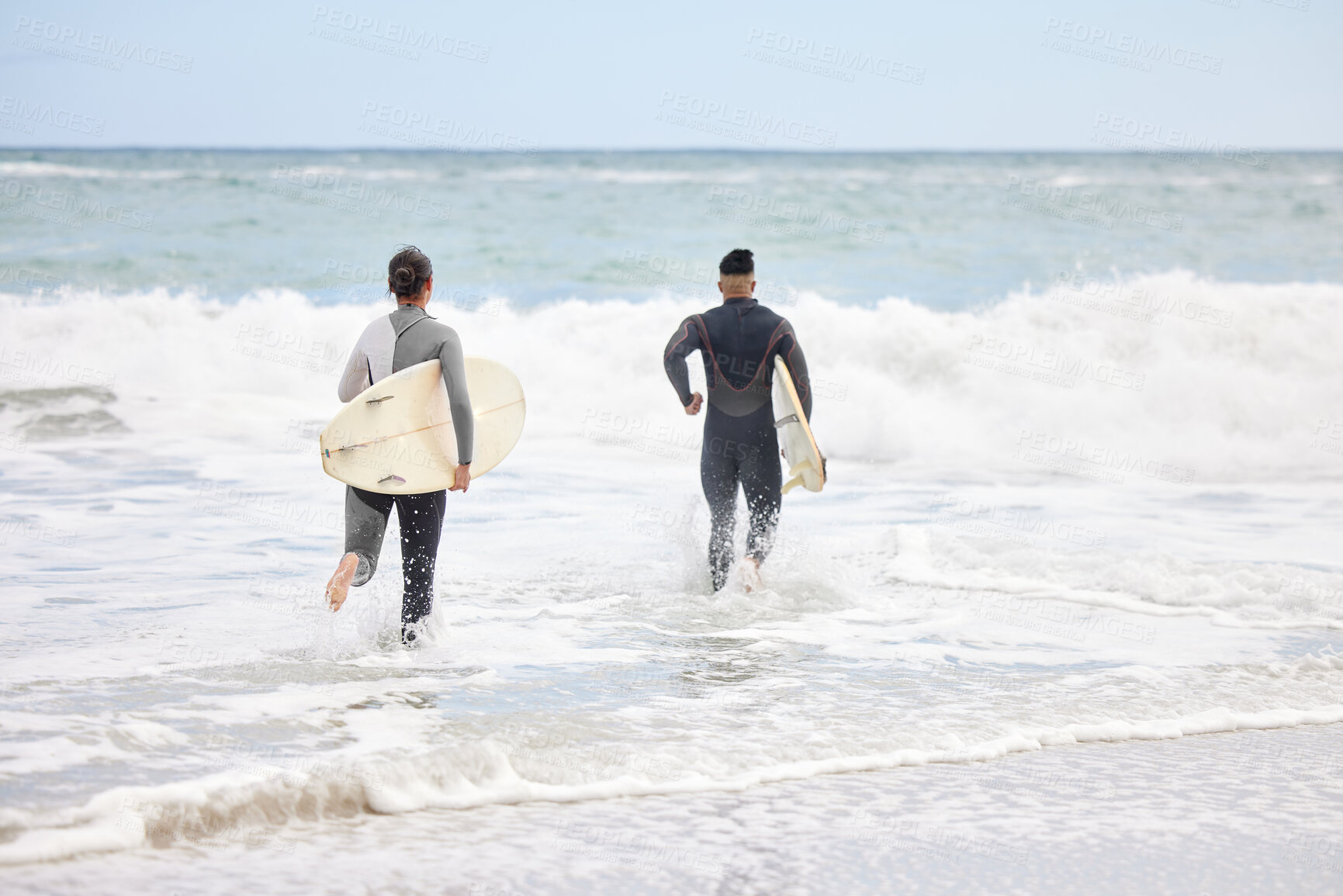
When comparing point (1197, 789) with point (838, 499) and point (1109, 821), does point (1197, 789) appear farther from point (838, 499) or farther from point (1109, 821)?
point (838, 499)

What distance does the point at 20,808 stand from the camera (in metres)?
3.19

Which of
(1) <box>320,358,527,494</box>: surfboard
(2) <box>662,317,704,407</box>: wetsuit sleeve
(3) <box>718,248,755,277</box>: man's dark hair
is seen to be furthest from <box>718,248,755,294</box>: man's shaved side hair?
(1) <box>320,358,527,494</box>: surfboard

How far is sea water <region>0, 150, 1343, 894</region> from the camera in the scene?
3.41 metres

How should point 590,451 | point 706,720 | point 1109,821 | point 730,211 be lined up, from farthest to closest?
point 730,211, point 590,451, point 706,720, point 1109,821

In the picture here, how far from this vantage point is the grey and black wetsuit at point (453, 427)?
183 inches

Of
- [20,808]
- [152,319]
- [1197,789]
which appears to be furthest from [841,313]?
[20,808]

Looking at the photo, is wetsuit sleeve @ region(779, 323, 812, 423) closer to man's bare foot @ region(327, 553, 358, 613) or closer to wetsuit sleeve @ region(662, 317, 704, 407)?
wetsuit sleeve @ region(662, 317, 704, 407)

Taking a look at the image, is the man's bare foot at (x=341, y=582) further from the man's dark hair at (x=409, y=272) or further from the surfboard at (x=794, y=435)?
the surfboard at (x=794, y=435)

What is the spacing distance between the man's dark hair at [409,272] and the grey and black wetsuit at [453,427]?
79mm

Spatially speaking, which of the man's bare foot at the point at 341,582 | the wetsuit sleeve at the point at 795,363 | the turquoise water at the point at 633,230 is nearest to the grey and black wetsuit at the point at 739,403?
the wetsuit sleeve at the point at 795,363

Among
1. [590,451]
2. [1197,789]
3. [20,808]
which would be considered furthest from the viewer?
[590,451]

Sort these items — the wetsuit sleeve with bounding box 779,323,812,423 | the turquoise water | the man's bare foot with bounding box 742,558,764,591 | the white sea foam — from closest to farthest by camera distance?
the white sea foam < the wetsuit sleeve with bounding box 779,323,812,423 < the man's bare foot with bounding box 742,558,764,591 < the turquoise water

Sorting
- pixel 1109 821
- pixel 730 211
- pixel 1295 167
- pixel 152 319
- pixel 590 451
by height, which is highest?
pixel 1295 167

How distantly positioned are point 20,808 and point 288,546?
4.17 metres
